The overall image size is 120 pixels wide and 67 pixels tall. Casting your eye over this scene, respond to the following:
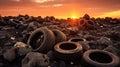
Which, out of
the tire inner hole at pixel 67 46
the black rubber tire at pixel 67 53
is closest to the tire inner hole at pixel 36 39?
the tire inner hole at pixel 67 46

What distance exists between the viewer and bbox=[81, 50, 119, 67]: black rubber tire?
1030 centimetres

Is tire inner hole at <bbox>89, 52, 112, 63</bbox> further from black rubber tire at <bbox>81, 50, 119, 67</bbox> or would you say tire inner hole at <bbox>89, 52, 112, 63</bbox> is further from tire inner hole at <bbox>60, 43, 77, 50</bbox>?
tire inner hole at <bbox>60, 43, 77, 50</bbox>

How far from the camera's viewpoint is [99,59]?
1186cm

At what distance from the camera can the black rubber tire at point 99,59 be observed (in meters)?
10.3

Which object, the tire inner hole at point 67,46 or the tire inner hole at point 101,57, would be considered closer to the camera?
the tire inner hole at point 101,57

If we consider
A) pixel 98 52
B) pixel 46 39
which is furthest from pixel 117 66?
pixel 46 39

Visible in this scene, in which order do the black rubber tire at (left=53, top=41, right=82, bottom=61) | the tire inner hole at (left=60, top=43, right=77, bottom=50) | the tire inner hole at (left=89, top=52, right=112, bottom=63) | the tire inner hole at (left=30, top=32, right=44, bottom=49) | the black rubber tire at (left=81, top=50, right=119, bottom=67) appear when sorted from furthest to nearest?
the tire inner hole at (left=30, top=32, right=44, bottom=49) → the tire inner hole at (left=60, top=43, right=77, bottom=50) → the tire inner hole at (left=89, top=52, right=112, bottom=63) → the black rubber tire at (left=53, top=41, right=82, bottom=61) → the black rubber tire at (left=81, top=50, right=119, bottom=67)

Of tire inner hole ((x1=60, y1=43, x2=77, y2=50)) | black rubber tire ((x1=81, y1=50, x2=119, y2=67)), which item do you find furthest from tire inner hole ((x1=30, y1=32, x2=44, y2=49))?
black rubber tire ((x1=81, y1=50, x2=119, y2=67))

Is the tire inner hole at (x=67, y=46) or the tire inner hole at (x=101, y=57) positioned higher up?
the tire inner hole at (x=67, y=46)

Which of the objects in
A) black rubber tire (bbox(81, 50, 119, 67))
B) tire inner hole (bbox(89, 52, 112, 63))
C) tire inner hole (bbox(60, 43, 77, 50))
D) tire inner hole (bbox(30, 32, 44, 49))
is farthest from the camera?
tire inner hole (bbox(30, 32, 44, 49))

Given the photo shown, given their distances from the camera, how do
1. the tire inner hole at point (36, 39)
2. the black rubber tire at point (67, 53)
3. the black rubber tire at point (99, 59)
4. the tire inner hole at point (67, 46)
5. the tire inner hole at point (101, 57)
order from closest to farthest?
1. the black rubber tire at point (99, 59)
2. the black rubber tire at point (67, 53)
3. the tire inner hole at point (101, 57)
4. the tire inner hole at point (67, 46)
5. the tire inner hole at point (36, 39)

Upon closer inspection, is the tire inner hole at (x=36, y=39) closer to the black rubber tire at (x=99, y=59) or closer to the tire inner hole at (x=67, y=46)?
the tire inner hole at (x=67, y=46)

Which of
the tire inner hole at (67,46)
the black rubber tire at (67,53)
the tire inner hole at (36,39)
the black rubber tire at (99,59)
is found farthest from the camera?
the tire inner hole at (36,39)

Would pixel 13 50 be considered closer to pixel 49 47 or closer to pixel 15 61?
pixel 15 61
